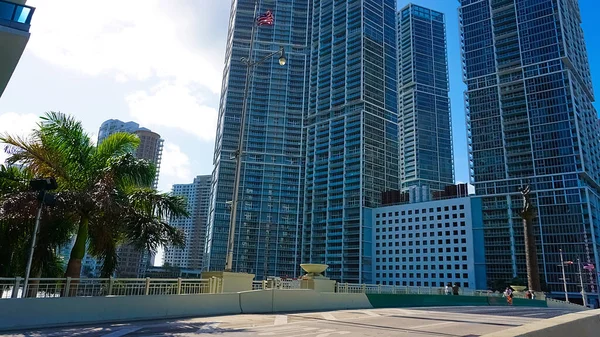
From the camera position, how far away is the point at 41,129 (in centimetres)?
1477

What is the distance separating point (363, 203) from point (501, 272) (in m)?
43.1

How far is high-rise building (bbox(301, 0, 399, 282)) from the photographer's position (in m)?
130

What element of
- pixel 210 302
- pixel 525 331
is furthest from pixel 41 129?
pixel 525 331

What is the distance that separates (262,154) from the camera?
138 meters

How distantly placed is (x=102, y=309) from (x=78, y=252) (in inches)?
118

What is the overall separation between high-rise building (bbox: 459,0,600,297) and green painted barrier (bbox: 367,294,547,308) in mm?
80208

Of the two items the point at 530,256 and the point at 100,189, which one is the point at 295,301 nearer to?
the point at 100,189

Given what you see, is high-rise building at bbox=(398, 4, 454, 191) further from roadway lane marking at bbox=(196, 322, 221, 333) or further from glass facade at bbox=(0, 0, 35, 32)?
glass facade at bbox=(0, 0, 35, 32)

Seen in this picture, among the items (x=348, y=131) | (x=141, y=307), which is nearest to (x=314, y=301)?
(x=141, y=307)

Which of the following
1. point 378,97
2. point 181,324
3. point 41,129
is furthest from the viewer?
point 378,97

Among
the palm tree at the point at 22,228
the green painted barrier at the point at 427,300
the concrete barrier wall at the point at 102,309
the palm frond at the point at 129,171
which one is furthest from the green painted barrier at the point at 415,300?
the palm tree at the point at 22,228

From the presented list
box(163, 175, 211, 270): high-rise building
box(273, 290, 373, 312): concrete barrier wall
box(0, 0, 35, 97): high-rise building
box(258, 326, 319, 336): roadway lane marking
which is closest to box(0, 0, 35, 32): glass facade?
box(0, 0, 35, 97): high-rise building

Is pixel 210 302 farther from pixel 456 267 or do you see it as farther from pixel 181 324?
pixel 456 267

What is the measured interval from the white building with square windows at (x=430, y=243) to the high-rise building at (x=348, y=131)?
5.18 meters
